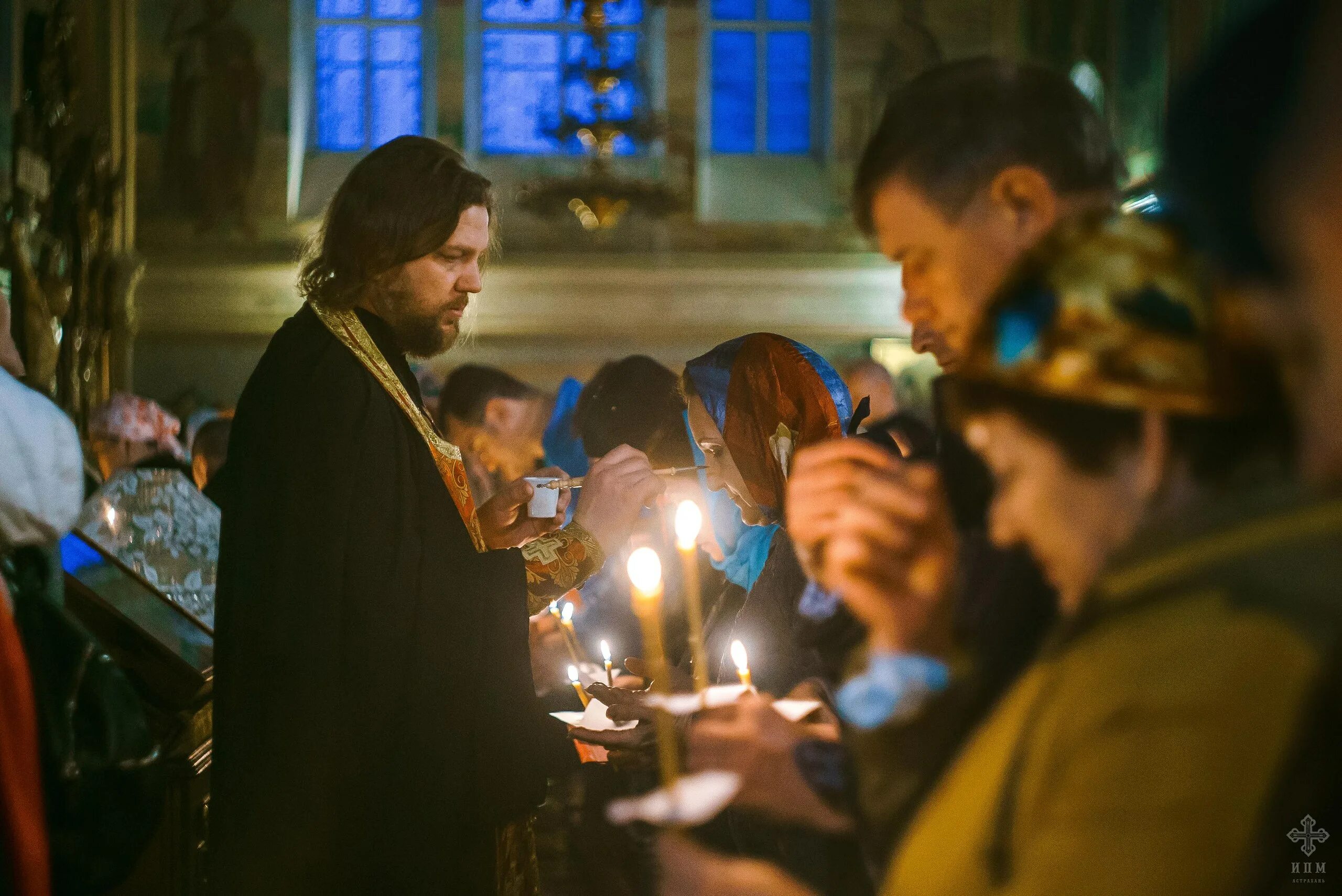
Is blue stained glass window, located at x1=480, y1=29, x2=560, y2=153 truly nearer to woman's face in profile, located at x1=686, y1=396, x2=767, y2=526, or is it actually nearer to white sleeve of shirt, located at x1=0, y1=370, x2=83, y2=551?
woman's face in profile, located at x1=686, y1=396, x2=767, y2=526

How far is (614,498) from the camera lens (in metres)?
2.03

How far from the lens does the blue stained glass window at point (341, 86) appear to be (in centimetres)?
1180

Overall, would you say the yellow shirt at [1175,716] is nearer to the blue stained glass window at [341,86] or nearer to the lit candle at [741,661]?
the lit candle at [741,661]

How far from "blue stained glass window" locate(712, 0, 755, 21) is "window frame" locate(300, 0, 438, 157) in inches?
116

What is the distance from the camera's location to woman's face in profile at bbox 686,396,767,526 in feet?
7.19

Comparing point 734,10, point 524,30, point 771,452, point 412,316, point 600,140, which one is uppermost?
point 734,10

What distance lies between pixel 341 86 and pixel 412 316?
10841 mm

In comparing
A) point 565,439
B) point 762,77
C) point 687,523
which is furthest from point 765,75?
point 687,523

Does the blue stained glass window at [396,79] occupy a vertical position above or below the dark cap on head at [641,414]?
above

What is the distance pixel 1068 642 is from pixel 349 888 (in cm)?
140

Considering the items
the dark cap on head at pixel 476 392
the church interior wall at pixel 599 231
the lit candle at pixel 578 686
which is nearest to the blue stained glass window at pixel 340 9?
the church interior wall at pixel 599 231

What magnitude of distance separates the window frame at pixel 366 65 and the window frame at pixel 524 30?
0.33 m

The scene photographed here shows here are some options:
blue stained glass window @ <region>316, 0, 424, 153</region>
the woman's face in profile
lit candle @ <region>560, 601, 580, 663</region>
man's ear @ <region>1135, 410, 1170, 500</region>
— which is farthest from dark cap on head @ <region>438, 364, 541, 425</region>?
blue stained glass window @ <region>316, 0, 424, 153</region>
